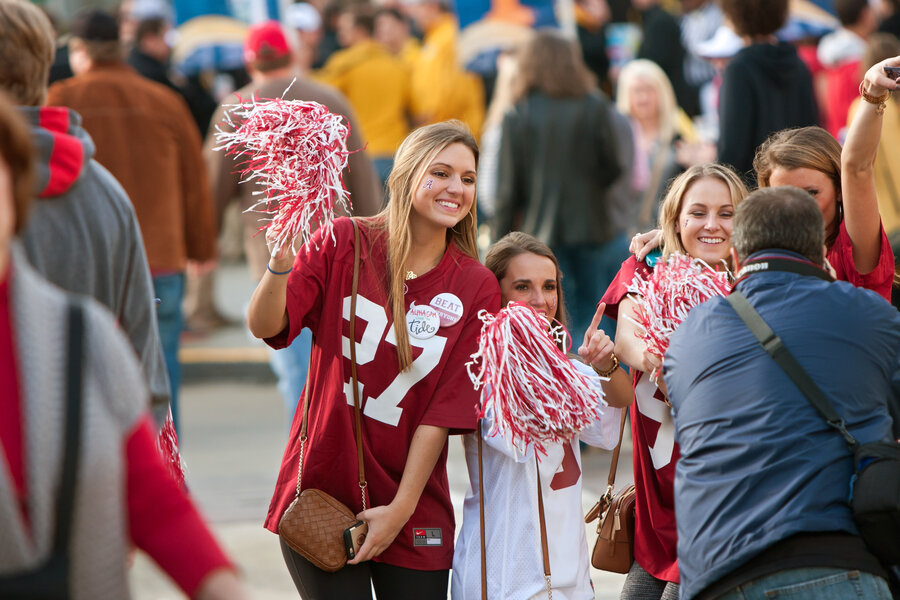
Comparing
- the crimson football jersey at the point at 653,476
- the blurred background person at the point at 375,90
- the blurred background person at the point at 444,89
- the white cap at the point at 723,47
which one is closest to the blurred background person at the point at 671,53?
the blurred background person at the point at 444,89

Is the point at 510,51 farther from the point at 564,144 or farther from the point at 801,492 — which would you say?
the point at 801,492

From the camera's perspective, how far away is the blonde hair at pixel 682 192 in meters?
3.49

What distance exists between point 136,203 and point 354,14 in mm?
4972

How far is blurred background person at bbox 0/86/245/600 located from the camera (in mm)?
1722

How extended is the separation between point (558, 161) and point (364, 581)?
4029 mm

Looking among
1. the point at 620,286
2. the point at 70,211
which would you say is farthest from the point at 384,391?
the point at 70,211

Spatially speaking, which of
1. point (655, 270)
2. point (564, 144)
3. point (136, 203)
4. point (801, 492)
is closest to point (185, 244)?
point (136, 203)

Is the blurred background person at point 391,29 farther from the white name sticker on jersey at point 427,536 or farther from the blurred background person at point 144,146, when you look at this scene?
the white name sticker on jersey at point 427,536

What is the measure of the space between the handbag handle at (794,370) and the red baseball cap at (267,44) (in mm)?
3751

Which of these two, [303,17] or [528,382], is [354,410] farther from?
[303,17]

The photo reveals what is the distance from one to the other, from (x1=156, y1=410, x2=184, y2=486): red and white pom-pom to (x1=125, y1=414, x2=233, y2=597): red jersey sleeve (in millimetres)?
1285

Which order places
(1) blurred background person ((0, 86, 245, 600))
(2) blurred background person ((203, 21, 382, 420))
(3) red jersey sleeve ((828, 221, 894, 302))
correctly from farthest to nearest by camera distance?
(2) blurred background person ((203, 21, 382, 420)), (3) red jersey sleeve ((828, 221, 894, 302)), (1) blurred background person ((0, 86, 245, 600))

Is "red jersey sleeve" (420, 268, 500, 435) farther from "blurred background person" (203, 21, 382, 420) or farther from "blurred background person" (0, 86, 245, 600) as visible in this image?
"blurred background person" (203, 21, 382, 420)

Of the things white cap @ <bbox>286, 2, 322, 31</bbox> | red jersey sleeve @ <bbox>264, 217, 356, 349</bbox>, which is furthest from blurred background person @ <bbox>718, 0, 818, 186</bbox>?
white cap @ <bbox>286, 2, 322, 31</bbox>
